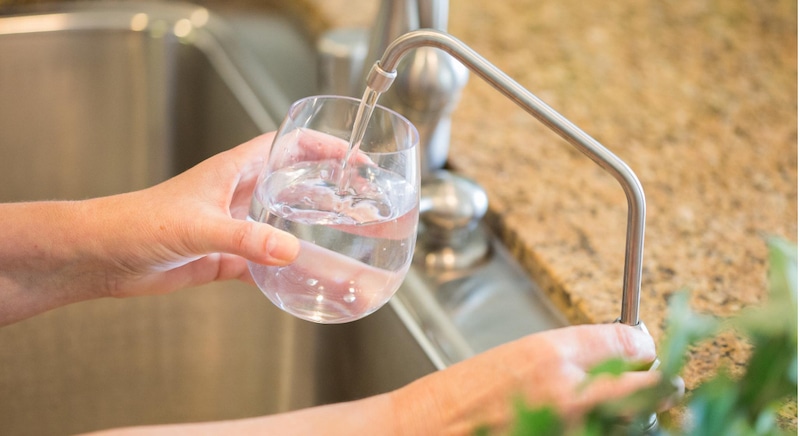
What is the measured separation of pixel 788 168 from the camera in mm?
1065

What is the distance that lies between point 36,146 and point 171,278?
591 millimetres

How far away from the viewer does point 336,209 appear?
619 mm

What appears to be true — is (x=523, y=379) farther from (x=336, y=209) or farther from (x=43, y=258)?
(x=43, y=258)

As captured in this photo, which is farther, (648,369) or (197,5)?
(197,5)

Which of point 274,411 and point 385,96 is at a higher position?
point 385,96

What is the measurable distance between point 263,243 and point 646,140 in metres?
0.67

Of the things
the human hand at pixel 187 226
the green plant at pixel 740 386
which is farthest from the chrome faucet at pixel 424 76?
the green plant at pixel 740 386

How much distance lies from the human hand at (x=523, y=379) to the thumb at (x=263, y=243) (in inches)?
5.0

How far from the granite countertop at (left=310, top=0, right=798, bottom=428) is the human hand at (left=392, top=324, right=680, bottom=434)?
20 cm

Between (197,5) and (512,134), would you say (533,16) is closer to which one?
(512,134)

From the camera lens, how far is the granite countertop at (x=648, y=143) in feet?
2.89

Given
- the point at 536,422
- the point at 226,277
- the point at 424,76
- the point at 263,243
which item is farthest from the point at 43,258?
the point at 536,422

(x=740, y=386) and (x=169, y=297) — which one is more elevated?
(x=740, y=386)

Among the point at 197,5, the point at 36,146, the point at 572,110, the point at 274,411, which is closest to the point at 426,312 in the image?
the point at 274,411
